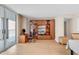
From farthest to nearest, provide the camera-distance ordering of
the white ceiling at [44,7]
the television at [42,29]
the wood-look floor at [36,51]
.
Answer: the television at [42,29]
the wood-look floor at [36,51]
the white ceiling at [44,7]

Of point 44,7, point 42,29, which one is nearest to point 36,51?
point 44,7

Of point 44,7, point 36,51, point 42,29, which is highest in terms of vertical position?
point 44,7

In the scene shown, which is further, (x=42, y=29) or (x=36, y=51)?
(x=42, y=29)

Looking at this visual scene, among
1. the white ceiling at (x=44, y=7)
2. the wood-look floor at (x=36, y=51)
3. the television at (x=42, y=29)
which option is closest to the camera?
the white ceiling at (x=44, y=7)

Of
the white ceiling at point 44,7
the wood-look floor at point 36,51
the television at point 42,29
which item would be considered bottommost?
the wood-look floor at point 36,51

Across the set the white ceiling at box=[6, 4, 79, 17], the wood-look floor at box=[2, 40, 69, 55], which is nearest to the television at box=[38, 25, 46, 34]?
the wood-look floor at box=[2, 40, 69, 55]

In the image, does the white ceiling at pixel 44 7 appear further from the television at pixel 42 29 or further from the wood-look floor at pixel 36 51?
the television at pixel 42 29

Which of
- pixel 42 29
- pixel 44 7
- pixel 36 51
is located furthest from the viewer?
pixel 42 29

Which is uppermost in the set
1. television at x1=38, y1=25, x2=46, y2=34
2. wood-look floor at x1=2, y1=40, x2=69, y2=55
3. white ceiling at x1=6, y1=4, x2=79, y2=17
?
white ceiling at x1=6, y1=4, x2=79, y2=17

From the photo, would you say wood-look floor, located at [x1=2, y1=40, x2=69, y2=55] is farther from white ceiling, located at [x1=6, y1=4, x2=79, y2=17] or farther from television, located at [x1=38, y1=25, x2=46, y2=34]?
television, located at [x1=38, y1=25, x2=46, y2=34]

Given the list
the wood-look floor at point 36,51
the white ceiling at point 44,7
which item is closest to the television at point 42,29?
the wood-look floor at point 36,51

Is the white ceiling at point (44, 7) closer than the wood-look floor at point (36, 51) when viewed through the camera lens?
Yes

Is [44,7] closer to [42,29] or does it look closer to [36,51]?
[36,51]
